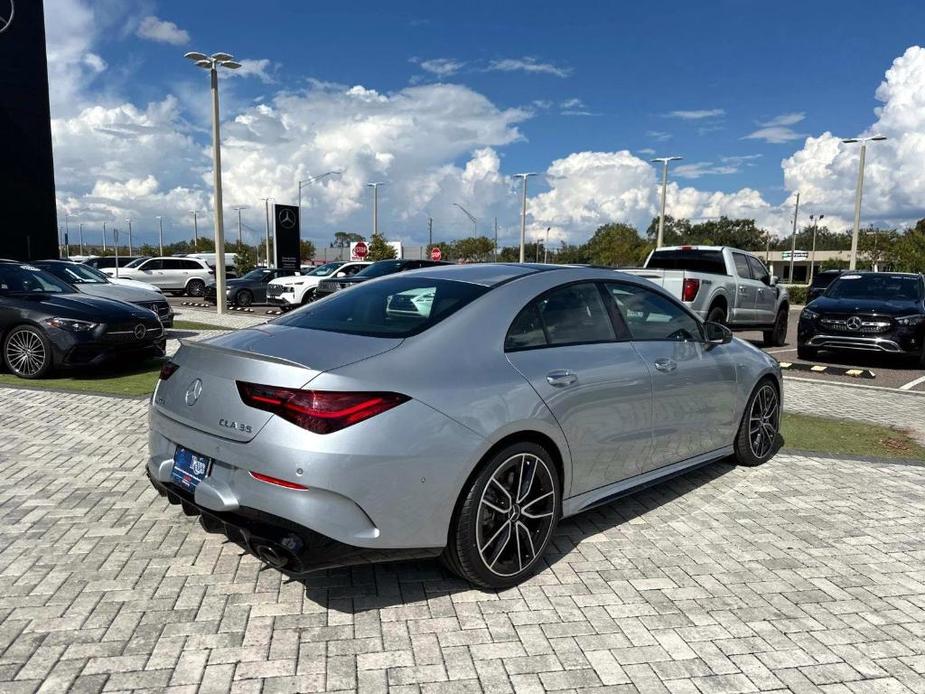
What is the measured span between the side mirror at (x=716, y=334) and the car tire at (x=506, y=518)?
6.35ft

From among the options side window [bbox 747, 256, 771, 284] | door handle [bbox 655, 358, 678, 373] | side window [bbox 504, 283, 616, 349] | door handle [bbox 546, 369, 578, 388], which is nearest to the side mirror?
door handle [bbox 655, 358, 678, 373]

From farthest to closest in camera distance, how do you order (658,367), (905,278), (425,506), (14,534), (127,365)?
(905,278)
(127,365)
(658,367)
(14,534)
(425,506)

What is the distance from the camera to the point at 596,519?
4473mm

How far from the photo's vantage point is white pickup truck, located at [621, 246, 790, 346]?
11.5 meters

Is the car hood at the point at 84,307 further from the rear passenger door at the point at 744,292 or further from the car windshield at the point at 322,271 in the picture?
the car windshield at the point at 322,271

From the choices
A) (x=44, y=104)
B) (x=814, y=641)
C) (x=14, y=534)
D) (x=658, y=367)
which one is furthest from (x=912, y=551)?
(x=44, y=104)

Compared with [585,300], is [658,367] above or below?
below

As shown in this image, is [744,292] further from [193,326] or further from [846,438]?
[193,326]

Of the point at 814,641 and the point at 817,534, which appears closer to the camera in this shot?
the point at 814,641

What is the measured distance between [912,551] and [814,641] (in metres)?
1.54

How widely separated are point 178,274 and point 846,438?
29.0 m

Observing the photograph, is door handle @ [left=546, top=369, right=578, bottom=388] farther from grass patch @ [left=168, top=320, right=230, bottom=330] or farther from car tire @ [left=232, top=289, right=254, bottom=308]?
car tire @ [left=232, top=289, right=254, bottom=308]

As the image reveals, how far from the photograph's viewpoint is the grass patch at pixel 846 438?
20.7 feet

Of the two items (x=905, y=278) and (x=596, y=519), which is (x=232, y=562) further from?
(x=905, y=278)
